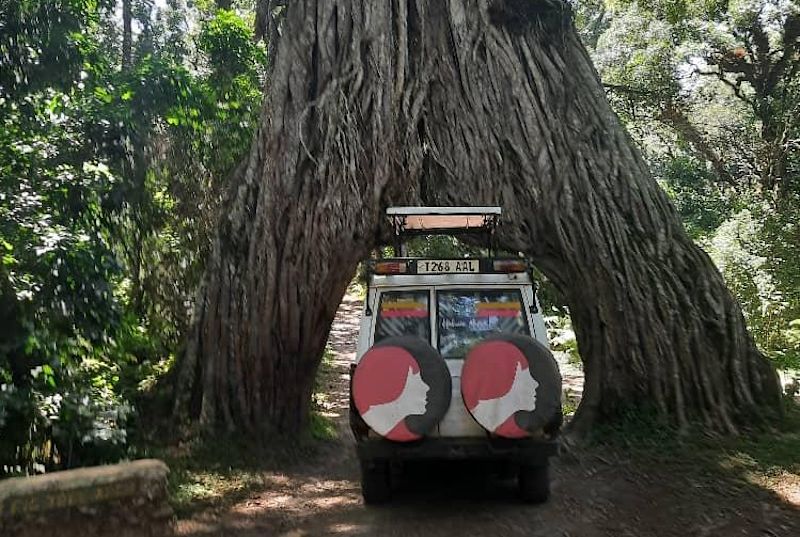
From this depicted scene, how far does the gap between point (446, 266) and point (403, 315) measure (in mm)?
526

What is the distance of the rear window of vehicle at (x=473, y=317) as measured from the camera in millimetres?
5562

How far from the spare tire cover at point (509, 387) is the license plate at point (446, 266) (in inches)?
44.9

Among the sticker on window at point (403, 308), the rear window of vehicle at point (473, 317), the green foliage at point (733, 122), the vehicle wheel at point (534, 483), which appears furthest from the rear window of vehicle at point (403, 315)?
the green foliage at point (733, 122)

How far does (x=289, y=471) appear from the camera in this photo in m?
7.04

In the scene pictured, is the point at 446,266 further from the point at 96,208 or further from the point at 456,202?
the point at 96,208

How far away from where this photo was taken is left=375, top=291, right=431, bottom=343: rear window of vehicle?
18.5ft

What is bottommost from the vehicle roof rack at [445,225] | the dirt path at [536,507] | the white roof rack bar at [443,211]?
the dirt path at [536,507]

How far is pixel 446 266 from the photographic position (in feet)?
18.9

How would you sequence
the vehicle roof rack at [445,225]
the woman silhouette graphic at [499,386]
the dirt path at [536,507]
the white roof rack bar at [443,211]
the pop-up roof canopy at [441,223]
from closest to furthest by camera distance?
the woman silhouette graphic at [499,386], the dirt path at [536,507], the white roof rack bar at [443,211], the pop-up roof canopy at [441,223], the vehicle roof rack at [445,225]

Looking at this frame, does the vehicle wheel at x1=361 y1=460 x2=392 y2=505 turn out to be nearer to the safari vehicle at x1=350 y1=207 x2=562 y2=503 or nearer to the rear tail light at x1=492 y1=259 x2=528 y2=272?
the safari vehicle at x1=350 y1=207 x2=562 y2=503

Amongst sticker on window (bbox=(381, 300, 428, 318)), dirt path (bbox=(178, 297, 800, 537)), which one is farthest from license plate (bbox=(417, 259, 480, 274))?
dirt path (bbox=(178, 297, 800, 537))

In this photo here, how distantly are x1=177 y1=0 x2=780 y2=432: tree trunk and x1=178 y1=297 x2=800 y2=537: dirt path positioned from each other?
3.60 feet

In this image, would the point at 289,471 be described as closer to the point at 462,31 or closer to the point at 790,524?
the point at 790,524

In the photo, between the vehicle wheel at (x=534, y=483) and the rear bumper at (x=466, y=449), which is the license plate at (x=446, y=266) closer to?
the rear bumper at (x=466, y=449)
